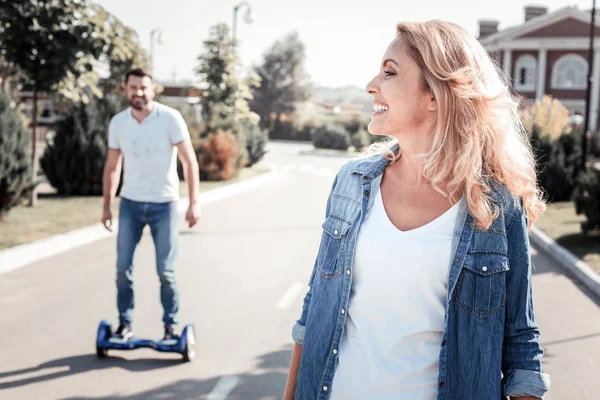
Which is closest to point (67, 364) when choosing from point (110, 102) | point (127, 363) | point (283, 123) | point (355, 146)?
point (127, 363)

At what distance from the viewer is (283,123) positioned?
74.3m

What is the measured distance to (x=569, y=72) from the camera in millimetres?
60938

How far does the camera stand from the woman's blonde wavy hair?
7.73 ft

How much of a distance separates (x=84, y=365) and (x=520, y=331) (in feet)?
14.1

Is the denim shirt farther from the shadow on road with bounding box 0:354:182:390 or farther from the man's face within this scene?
the man's face

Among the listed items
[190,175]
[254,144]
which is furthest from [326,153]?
[190,175]

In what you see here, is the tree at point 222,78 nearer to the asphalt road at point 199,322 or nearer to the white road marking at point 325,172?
the white road marking at point 325,172

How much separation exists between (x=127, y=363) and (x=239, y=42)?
970 inches

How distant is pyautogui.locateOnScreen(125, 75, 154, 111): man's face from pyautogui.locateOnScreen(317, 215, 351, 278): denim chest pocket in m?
4.03

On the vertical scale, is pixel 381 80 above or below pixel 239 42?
below

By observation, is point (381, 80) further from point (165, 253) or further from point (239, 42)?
point (239, 42)

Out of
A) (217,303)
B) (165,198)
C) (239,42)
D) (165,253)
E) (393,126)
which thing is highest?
(239,42)

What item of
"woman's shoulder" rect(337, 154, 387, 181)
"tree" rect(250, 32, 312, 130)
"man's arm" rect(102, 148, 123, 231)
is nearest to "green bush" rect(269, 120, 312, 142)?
"tree" rect(250, 32, 312, 130)

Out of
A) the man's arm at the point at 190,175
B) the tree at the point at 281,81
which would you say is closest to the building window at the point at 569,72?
the tree at the point at 281,81
